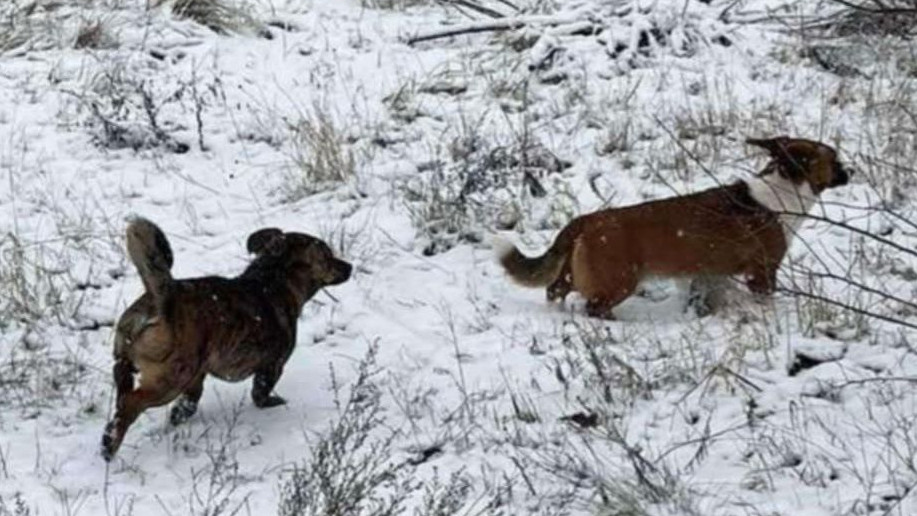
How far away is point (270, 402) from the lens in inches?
255

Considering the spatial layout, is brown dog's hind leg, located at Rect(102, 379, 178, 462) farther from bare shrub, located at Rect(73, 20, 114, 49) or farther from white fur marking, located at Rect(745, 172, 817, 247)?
bare shrub, located at Rect(73, 20, 114, 49)

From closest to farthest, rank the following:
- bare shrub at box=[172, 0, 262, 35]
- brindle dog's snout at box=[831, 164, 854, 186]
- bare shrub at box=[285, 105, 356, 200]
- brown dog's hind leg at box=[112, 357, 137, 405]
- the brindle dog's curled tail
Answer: brown dog's hind leg at box=[112, 357, 137, 405] < the brindle dog's curled tail < brindle dog's snout at box=[831, 164, 854, 186] < bare shrub at box=[285, 105, 356, 200] < bare shrub at box=[172, 0, 262, 35]

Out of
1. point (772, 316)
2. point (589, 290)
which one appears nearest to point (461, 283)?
point (589, 290)

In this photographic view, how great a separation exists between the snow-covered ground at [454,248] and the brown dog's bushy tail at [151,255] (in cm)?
64

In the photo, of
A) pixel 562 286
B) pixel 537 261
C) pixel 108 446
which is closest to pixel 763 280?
pixel 562 286

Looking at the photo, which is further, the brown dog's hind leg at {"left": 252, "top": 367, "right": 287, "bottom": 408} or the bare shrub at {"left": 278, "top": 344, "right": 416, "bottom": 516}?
the brown dog's hind leg at {"left": 252, "top": 367, "right": 287, "bottom": 408}

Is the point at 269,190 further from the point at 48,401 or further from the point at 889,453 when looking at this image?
the point at 889,453

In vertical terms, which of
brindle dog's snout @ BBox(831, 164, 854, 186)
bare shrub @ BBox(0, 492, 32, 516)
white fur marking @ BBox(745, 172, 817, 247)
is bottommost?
bare shrub @ BBox(0, 492, 32, 516)

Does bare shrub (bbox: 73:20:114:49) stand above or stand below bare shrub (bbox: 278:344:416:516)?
below

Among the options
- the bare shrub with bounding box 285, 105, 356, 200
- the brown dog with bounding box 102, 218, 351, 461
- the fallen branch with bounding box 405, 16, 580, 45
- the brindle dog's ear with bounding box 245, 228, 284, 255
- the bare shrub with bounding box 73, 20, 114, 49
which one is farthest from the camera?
the fallen branch with bounding box 405, 16, 580, 45

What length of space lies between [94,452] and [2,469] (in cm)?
36

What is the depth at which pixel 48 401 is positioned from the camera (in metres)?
6.41

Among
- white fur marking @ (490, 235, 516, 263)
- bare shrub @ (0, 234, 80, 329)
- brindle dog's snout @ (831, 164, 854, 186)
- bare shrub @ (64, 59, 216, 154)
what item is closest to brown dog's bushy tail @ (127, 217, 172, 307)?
bare shrub @ (0, 234, 80, 329)

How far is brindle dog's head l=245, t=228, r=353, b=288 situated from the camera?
6734 mm
